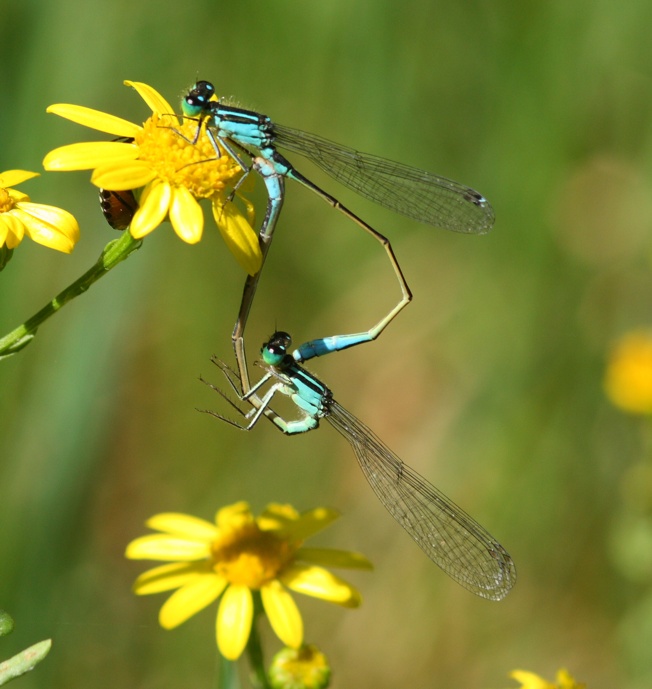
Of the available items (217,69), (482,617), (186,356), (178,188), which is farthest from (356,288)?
(178,188)

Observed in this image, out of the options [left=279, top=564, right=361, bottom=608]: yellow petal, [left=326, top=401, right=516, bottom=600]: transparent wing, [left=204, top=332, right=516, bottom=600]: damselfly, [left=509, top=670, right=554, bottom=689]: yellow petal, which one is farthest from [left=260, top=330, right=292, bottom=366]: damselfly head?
[left=509, top=670, right=554, bottom=689]: yellow petal

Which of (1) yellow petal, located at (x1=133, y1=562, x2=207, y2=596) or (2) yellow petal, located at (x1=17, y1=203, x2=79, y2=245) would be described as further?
(1) yellow petal, located at (x1=133, y1=562, x2=207, y2=596)

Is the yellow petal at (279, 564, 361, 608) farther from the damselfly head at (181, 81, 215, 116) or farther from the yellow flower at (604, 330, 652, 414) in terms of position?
the yellow flower at (604, 330, 652, 414)

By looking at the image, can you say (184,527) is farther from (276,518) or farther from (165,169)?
(165,169)

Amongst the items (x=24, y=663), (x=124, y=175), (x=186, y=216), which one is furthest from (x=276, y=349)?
(x=24, y=663)

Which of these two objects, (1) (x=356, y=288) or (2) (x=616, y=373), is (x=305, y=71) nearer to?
(1) (x=356, y=288)
